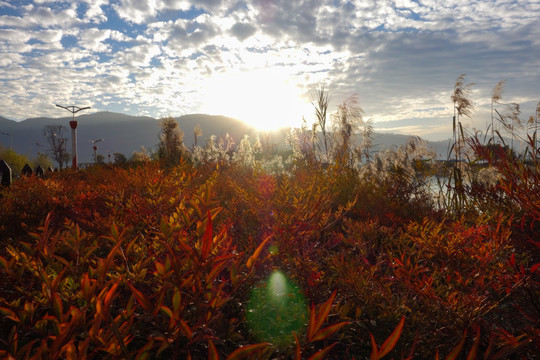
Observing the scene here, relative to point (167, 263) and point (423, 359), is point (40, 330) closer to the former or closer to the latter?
point (167, 263)

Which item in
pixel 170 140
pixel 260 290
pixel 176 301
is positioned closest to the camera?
pixel 176 301

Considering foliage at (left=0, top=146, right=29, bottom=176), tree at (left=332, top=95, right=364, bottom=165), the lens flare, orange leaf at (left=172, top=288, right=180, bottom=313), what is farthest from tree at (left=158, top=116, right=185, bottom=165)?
foliage at (left=0, top=146, right=29, bottom=176)

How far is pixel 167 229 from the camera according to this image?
137 centimetres

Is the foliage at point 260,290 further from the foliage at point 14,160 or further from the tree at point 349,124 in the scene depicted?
the foliage at point 14,160

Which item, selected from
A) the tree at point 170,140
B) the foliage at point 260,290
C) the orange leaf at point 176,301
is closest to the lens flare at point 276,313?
the foliage at point 260,290

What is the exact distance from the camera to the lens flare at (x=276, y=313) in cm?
169

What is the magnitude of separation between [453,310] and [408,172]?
17.9 ft

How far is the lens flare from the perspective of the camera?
5.56 feet

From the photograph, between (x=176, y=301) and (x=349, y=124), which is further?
(x=349, y=124)

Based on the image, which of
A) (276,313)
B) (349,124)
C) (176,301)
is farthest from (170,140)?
(176,301)

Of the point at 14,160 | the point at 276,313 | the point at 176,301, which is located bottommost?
the point at 276,313

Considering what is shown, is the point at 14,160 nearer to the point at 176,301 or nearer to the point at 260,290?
the point at 260,290

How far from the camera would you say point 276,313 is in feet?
6.04

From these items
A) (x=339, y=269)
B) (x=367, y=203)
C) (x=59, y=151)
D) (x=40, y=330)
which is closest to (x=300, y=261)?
(x=339, y=269)
